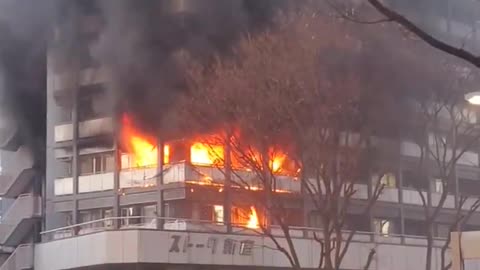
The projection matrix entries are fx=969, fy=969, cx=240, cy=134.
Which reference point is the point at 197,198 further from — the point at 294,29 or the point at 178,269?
the point at 294,29

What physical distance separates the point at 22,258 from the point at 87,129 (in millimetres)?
5901

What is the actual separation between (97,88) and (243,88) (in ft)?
42.8

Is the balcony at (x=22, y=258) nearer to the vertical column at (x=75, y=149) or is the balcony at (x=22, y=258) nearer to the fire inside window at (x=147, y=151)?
the vertical column at (x=75, y=149)

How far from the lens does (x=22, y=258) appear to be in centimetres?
3831

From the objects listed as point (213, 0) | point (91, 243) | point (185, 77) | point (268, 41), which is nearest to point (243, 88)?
point (268, 41)

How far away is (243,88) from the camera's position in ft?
80.9

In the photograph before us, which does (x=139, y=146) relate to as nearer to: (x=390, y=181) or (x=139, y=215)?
(x=139, y=215)

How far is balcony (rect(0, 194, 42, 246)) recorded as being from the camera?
1602 inches

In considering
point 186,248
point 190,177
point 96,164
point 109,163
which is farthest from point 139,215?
point 96,164

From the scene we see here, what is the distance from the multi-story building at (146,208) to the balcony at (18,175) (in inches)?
30.0

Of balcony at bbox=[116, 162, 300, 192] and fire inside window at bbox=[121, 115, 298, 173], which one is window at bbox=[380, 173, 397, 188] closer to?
balcony at bbox=[116, 162, 300, 192]

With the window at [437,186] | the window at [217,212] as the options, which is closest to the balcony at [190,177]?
the window at [217,212]

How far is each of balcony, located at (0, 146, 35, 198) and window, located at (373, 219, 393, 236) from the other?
14.8 m

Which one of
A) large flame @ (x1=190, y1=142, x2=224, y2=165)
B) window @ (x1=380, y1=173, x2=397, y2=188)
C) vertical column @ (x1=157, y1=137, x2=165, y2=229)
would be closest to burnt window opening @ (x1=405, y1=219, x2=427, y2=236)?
window @ (x1=380, y1=173, x2=397, y2=188)
